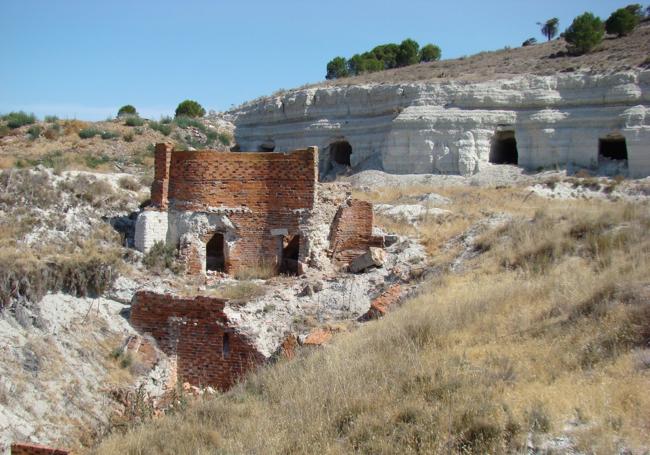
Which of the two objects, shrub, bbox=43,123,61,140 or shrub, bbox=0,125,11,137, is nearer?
shrub, bbox=43,123,61,140

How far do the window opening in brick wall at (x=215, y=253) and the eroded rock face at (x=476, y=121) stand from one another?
13333mm

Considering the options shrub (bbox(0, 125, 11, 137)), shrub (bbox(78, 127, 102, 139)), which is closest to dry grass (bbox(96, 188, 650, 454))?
shrub (bbox(78, 127, 102, 139))

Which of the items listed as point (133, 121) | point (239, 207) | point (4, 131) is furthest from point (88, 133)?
point (239, 207)

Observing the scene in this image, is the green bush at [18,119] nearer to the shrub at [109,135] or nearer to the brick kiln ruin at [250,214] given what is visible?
the shrub at [109,135]

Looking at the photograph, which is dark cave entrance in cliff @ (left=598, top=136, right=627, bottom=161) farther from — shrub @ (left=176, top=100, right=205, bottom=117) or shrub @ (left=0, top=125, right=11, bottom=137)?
shrub @ (left=176, top=100, right=205, bottom=117)

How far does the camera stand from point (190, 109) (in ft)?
138

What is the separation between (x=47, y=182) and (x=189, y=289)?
15.3 feet

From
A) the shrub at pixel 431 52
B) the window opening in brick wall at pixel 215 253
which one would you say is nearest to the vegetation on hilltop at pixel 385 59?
the shrub at pixel 431 52

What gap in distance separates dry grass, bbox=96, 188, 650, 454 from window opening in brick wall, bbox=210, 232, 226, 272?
6.84 meters

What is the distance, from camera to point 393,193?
70.8 feet

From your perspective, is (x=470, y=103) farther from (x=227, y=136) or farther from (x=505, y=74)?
(x=227, y=136)

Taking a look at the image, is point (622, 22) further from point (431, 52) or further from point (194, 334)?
point (194, 334)

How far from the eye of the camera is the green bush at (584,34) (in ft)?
104

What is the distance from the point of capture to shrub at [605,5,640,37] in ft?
114
